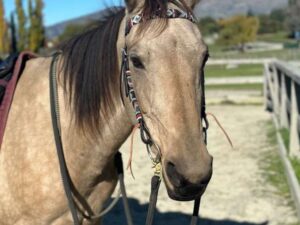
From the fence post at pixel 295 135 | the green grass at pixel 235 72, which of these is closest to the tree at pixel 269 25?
the green grass at pixel 235 72

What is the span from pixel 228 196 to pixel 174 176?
358 centimetres

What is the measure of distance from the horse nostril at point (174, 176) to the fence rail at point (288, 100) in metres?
3.87

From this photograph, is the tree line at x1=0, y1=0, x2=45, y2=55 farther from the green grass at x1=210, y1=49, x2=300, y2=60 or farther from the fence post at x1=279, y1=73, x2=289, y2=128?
the fence post at x1=279, y1=73, x2=289, y2=128

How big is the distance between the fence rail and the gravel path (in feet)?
1.89

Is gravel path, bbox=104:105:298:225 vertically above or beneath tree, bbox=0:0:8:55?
above

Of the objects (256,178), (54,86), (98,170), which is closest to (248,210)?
(256,178)

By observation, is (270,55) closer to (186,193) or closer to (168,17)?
(168,17)

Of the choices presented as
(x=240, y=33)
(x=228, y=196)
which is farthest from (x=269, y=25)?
(x=228, y=196)

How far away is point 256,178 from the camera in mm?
5621

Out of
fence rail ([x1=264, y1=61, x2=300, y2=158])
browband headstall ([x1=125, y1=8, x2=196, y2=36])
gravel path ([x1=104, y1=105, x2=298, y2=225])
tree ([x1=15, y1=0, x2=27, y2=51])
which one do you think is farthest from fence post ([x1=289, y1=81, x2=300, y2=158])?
tree ([x1=15, y1=0, x2=27, y2=51])

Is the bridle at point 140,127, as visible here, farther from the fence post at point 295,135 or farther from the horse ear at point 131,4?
the fence post at point 295,135

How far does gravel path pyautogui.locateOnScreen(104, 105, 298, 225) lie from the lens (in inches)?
173

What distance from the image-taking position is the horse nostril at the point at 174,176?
161cm

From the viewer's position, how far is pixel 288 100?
762cm
